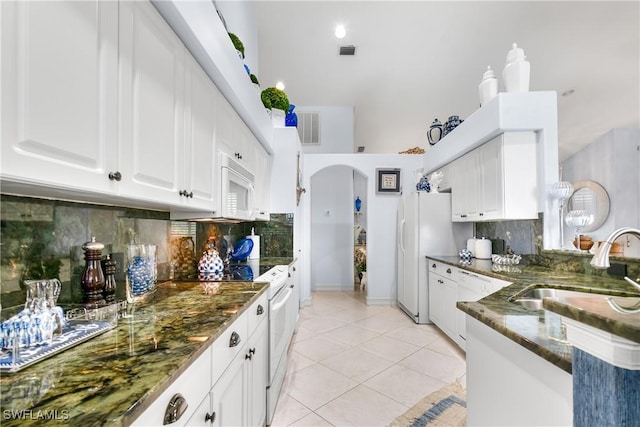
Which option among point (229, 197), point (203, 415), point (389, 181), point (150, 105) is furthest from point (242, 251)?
point (389, 181)

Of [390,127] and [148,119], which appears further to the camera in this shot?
[390,127]

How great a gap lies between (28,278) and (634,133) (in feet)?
26.1

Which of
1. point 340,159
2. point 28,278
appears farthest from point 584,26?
point 28,278

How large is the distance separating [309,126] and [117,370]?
558 cm

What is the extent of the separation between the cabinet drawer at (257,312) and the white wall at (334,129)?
441 cm

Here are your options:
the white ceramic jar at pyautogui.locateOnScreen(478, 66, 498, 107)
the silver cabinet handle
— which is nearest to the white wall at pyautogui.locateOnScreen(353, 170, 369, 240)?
the white ceramic jar at pyautogui.locateOnScreen(478, 66, 498, 107)

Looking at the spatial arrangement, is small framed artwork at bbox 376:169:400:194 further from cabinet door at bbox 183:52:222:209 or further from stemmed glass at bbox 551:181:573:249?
cabinet door at bbox 183:52:222:209

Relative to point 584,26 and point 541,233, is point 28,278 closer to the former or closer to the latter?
point 541,233

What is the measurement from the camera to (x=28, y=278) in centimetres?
97

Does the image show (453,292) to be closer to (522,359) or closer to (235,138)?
(522,359)

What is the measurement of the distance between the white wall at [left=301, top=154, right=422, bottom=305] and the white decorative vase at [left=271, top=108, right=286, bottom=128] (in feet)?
3.97

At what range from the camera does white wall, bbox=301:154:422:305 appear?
189 inches

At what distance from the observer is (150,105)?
3.85ft

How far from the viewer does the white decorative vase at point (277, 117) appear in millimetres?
3672
